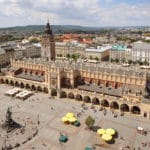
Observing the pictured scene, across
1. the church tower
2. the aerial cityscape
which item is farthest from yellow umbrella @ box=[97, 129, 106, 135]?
the church tower

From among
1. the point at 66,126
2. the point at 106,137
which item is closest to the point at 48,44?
the point at 66,126

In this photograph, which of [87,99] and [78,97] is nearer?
[87,99]

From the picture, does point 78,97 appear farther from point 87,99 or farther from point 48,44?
point 48,44

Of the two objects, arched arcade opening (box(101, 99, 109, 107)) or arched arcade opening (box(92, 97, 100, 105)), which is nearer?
arched arcade opening (box(101, 99, 109, 107))

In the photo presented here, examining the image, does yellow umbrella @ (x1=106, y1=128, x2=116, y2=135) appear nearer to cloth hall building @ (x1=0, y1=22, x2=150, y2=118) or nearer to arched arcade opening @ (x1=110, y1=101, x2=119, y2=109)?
cloth hall building @ (x1=0, y1=22, x2=150, y2=118)

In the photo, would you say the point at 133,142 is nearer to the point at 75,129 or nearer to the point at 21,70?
the point at 75,129

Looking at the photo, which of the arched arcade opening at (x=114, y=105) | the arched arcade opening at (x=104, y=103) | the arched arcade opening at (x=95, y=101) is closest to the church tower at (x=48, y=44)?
the arched arcade opening at (x=95, y=101)

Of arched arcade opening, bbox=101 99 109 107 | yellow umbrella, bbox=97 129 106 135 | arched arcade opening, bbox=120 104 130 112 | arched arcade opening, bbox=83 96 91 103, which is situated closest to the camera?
yellow umbrella, bbox=97 129 106 135

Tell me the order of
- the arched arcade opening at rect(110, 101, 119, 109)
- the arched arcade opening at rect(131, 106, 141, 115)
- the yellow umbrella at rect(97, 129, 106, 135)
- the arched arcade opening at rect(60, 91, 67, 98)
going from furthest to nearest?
the arched arcade opening at rect(60, 91, 67, 98) → the arched arcade opening at rect(110, 101, 119, 109) → the arched arcade opening at rect(131, 106, 141, 115) → the yellow umbrella at rect(97, 129, 106, 135)
